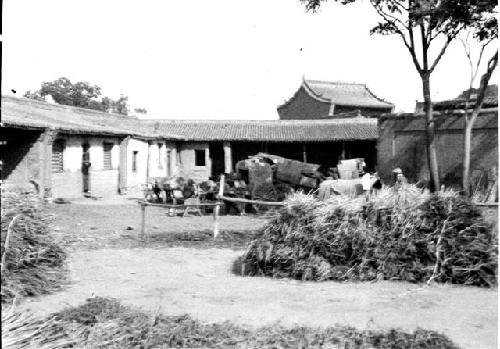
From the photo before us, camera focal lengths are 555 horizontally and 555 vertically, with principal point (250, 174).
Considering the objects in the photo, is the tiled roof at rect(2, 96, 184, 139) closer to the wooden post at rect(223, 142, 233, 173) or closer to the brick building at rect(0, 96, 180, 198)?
the brick building at rect(0, 96, 180, 198)

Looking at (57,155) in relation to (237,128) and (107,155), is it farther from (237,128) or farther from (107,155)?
(237,128)

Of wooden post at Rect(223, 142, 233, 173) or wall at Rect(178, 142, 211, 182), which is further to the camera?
wall at Rect(178, 142, 211, 182)

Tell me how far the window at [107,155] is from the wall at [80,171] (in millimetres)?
127

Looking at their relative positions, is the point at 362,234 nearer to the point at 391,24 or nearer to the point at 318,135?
the point at 391,24

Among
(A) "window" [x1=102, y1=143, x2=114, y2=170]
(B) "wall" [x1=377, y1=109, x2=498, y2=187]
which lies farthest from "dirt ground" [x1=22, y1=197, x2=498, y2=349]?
(B) "wall" [x1=377, y1=109, x2=498, y2=187]

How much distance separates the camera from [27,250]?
6.16m

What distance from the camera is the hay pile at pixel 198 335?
4.46 metres

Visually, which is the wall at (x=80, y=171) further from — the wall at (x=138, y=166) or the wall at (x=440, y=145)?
the wall at (x=440, y=145)

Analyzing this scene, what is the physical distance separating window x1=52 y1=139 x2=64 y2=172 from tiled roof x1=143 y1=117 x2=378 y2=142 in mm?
10847

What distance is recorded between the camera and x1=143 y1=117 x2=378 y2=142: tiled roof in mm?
28266

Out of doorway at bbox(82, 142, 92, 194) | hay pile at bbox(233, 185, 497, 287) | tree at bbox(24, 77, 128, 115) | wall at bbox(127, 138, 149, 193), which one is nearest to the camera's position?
hay pile at bbox(233, 185, 497, 287)

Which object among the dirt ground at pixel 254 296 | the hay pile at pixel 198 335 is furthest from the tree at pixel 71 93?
the hay pile at pixel 198 335

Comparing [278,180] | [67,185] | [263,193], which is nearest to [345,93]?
[278,180]

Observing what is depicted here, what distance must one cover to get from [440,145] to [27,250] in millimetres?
18545
